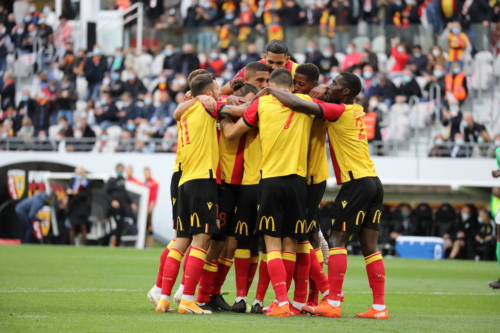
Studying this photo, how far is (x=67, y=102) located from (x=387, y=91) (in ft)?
32.2

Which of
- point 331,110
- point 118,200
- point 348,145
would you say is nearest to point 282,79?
point 331,110

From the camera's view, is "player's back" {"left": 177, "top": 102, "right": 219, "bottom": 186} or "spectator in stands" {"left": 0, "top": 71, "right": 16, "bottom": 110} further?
"spectator in stands" {"left": 0, "top": 71, "right": 16, "bottom": 110}

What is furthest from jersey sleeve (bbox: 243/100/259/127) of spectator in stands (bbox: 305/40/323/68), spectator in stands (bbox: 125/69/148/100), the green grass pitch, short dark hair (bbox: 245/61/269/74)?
spectator in stands (bbox: 125/69/148/100)

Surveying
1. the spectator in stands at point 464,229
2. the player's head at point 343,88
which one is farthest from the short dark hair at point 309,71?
the spectator in stands at point 464,229

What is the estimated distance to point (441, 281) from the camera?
12641 millimetres

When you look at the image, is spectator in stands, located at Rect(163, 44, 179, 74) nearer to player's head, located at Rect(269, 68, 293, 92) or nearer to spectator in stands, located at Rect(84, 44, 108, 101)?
spectator in stands, located at Rect(84, 44, 108, 101)

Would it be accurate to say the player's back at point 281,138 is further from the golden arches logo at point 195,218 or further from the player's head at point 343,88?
the golden arches logo at point 195,218

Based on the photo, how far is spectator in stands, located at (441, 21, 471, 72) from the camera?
21.7 m

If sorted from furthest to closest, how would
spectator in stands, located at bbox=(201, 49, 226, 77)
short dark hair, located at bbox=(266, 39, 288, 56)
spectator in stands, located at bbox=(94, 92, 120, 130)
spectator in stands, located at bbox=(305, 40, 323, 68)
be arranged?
spectator in stands, located at bbox=(201, 49, 226, 77) < spectator in stands, located at bbox=(94, 92, 120, 130) < spectator in stands, located at bbox=(305, 40, 323, 68) < short dark hair, located at bbox=(266, 39, 288, 56)

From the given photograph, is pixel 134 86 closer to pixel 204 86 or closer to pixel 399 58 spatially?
pixel 399 58

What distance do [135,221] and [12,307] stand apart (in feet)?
43.7

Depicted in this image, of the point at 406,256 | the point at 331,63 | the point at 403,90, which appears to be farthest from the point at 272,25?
the point at 406,256

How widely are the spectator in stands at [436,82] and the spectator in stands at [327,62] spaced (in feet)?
8.38

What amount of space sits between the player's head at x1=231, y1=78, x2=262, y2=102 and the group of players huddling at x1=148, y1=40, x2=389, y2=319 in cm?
3
